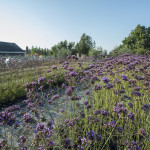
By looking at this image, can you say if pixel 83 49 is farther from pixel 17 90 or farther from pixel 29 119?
pixel 29 119

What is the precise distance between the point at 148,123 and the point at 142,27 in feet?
163

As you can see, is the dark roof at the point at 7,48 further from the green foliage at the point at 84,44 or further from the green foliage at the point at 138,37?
the green foliage at the point at 138,37

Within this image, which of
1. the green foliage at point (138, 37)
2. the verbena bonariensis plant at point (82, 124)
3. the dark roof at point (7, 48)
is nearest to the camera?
the verbena bonariensis plant at point (82, 124)

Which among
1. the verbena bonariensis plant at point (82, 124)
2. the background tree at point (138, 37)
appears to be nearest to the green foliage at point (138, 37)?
the background tree at point (138, 37)

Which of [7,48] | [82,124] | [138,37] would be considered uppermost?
[138,37]

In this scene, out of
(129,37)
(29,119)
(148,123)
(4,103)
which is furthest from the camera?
(129,37)

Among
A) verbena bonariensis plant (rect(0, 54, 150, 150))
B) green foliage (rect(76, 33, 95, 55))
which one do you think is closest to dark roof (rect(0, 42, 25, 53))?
green foliage (rect(76, 33, 95, 55))

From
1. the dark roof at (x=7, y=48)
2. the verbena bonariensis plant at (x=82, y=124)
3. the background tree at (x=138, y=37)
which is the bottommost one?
the verbena bonariensis plant at (x=82, y=124)

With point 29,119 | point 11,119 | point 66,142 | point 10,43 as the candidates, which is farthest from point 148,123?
point 10,43

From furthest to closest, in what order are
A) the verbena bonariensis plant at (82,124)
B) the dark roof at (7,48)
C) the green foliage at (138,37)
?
the green foliage at (138,37) → the dark roof at (7,48) → the verbena bonariensis plant at (82,124)

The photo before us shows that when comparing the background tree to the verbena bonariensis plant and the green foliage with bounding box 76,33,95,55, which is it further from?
the verbena bonariensis plant

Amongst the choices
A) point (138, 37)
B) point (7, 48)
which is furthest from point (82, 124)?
point (138, 37)

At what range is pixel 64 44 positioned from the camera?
5784 cm

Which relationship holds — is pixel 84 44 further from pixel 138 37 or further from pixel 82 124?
pixel 82 124
